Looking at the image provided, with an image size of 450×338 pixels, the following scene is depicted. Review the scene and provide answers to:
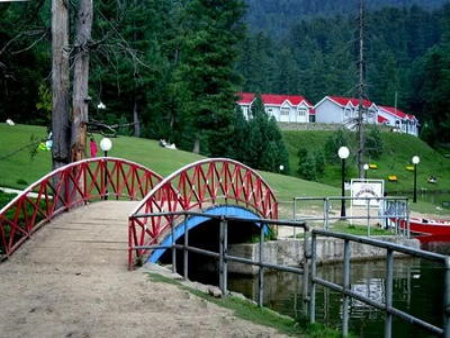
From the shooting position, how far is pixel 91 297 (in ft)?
28.9

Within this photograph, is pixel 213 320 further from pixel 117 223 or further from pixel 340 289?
pixel 117 223

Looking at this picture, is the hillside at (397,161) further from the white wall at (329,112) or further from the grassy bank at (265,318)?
the grassy bank at (265,318)

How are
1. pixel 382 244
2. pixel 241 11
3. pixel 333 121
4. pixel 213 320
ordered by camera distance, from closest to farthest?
pixel 382 244 → pixel 213 320 → pixel 241 11 → pixel 333 121

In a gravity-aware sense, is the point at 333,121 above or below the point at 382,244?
above

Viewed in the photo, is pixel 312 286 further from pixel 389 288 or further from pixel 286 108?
pixel 286 108

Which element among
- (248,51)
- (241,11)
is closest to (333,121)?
(248,51)

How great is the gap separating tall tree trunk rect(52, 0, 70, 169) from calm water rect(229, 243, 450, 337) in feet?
17.6

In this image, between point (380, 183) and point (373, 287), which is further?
point (380, 183)

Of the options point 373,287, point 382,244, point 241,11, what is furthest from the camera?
point 241,11

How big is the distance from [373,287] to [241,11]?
3613cm

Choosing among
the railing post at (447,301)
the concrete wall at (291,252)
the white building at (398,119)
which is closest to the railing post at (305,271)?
the railing post at (447,301)

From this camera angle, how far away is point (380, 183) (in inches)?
945

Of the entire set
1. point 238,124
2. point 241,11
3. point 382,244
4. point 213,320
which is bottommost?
point 213,320

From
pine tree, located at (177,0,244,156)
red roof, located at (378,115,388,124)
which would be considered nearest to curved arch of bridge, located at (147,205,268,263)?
pine tree, located at (177,0,244,156)
